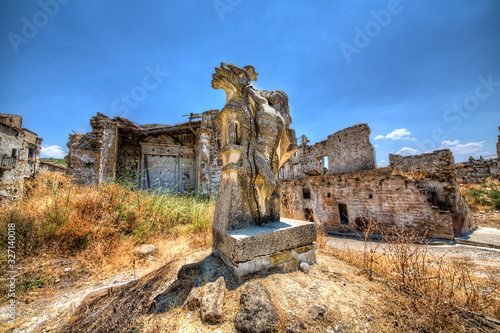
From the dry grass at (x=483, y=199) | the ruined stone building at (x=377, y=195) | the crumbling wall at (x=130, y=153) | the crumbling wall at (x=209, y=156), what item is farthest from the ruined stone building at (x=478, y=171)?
the crumbling wall at (x=130, y=153)

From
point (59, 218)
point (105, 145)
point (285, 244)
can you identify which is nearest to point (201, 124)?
point (105, 145)

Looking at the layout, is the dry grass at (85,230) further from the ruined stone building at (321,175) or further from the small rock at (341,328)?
the small rock at (341,328)

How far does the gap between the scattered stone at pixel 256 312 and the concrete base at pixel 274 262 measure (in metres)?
0.28

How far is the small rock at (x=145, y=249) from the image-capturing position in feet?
11.1

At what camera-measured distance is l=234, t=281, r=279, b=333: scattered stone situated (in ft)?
4.32

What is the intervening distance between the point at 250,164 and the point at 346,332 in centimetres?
175

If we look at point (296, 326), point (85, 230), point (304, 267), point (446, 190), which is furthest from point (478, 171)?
point (85, 230)

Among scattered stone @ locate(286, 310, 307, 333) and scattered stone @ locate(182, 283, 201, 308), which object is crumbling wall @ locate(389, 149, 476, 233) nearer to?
scattered stone @ locate(286, 310, 307, 333)

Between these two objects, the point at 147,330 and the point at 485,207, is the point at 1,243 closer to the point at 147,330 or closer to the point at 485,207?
the point at 147,330

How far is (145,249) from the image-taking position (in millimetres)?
3469

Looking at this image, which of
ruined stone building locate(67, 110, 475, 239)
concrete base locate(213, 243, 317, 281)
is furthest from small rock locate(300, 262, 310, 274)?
ruined stone building locate(67, 110, 475, 239)

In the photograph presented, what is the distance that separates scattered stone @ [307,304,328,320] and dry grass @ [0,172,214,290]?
7.64 ft

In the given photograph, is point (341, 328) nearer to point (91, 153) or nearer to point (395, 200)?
point (395, 200)

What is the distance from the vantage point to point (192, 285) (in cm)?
186
